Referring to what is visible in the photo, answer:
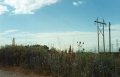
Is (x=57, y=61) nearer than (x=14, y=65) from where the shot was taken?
Yes

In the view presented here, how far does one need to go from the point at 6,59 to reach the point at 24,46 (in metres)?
1.79

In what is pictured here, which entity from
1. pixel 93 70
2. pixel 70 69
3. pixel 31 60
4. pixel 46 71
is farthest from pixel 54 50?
pixel 93 70

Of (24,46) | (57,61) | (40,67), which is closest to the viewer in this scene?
(57,61)

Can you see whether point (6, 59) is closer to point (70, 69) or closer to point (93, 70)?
point (70, 69)

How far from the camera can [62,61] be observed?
747 inches

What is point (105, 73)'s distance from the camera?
1573cm

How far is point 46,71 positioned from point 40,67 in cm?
96

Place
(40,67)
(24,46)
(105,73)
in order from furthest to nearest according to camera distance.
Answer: (24,46), (40,67), (105,73)

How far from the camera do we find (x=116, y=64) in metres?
15.8

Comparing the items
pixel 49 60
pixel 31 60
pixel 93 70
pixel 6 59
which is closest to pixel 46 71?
pixel 49 60

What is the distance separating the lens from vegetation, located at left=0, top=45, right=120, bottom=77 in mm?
16000

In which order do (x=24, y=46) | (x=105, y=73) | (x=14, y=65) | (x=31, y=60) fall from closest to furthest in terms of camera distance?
1. (x=105, y=73)
2. (x=31, y=60)
3. (x=14, y=65)
4. (x=24, y=46)

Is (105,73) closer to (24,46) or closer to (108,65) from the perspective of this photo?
(108,65)

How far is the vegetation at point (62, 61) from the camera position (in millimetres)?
16000
